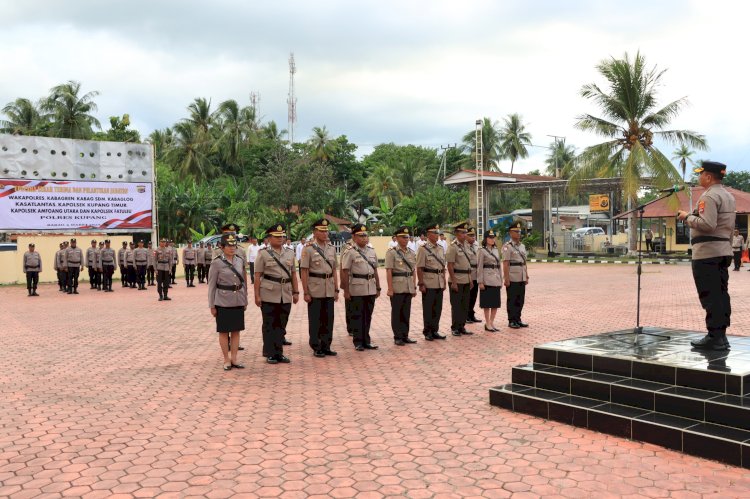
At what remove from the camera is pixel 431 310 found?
880cm

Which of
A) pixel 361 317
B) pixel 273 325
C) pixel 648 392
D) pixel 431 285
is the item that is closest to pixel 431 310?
pixel 431 285

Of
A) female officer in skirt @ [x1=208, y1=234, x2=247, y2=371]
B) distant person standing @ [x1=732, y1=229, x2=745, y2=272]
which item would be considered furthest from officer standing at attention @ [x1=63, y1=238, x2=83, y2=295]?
distant person standing @ [x1=732, y1=229, x2=745, y2=272]

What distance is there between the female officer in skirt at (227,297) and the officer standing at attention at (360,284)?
5.12ft

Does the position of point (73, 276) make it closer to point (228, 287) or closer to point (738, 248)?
point (228, 287)

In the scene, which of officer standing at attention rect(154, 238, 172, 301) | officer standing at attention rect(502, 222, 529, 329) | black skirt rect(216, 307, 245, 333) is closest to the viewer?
black skirt rect(216, 307, 245, 333)

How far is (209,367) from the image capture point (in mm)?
7125

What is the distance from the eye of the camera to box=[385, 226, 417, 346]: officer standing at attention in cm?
851

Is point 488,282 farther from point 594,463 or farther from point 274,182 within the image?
point 274,182

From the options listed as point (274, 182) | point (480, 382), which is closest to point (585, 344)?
point (480, 382)

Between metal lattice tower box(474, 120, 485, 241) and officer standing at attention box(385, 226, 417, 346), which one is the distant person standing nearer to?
metal lattice tower box(474, 120, 485, 241)

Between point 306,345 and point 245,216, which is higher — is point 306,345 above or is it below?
below

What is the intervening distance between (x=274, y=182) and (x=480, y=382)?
93.1 ft

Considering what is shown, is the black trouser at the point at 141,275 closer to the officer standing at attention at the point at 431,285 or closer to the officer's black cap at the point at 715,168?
the officer standing at attention at the point at 431,285

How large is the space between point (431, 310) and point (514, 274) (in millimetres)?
1484
